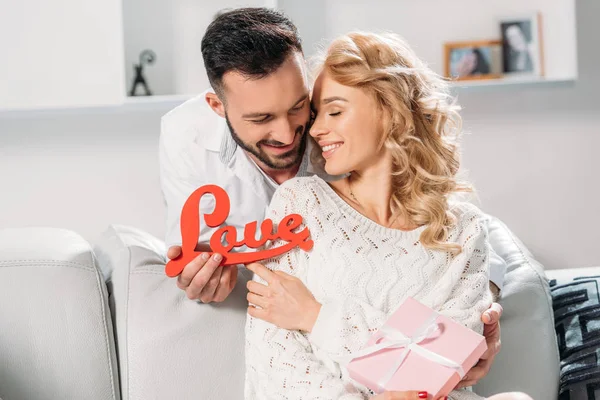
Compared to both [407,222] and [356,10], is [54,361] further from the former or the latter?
[356,10]

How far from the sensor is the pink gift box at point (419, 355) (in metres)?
1.52

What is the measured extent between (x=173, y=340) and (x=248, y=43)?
0.64m

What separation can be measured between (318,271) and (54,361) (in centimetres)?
57

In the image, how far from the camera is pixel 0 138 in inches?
117

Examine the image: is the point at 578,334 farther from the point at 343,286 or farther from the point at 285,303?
the point at 285,303

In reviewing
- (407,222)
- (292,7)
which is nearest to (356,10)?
(292,7)

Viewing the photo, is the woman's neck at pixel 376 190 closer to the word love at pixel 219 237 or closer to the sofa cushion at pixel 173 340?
the word love at pixel 219 237

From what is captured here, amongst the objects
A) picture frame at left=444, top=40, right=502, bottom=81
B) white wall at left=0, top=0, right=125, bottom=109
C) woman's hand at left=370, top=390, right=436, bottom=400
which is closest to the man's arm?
woman's hand at left=370, top=390, right=436, bottom=400

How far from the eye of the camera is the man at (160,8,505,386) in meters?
1.76

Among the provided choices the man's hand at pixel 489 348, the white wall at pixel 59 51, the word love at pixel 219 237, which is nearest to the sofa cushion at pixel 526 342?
the man's hand at pixel 489 348

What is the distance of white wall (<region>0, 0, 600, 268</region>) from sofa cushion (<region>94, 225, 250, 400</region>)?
119cm

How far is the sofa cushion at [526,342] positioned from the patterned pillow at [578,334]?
3 cm

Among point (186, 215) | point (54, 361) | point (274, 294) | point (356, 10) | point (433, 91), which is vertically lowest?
point (54, 361)

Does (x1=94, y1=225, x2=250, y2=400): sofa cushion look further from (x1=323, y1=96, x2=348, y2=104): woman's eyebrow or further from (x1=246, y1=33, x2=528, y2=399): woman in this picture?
(x1=323, y1=96, x2=348, y2=104): woman's eyebrow
